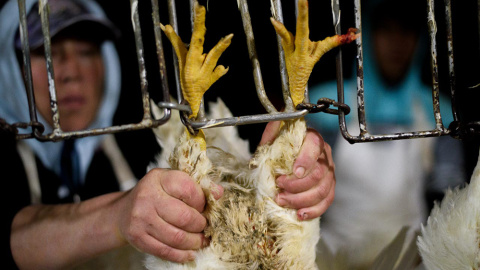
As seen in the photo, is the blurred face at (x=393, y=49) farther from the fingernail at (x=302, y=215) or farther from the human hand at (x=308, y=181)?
the fingernail at (x=302, y=215)

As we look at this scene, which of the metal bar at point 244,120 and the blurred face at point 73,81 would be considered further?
the blurred face at point 73,81

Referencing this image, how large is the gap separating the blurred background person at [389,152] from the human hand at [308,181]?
0.52 metres

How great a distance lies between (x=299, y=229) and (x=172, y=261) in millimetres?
274

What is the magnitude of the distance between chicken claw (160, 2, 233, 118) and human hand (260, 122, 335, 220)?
0.19 m

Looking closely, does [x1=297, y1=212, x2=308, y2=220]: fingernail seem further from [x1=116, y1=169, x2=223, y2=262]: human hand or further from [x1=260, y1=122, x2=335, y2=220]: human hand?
[x1=116, y1=169, x2=223, y2=262]: human hand

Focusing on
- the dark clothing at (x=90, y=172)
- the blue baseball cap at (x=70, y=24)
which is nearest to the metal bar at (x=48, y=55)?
the blue baseball cap at (x=70, y=24)

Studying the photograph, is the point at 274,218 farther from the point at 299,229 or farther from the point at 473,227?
the point at 473,227

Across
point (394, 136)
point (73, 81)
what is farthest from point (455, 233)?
point (73, 81)

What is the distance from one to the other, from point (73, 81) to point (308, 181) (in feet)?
3.09

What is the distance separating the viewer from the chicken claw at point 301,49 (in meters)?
0.63

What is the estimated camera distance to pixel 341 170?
1.33 meters

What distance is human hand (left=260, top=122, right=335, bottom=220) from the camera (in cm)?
71

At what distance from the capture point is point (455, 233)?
728 millimetres

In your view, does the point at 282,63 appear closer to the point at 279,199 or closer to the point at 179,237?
the point at 279,199
